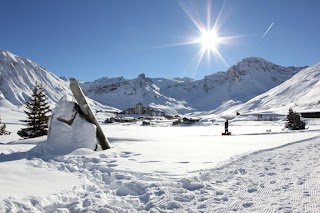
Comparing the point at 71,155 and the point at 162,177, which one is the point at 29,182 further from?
the point at 71,155

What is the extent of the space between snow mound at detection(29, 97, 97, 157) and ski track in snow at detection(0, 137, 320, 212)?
3.21 meters

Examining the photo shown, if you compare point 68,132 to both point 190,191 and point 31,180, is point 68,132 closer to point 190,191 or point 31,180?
point 31,180

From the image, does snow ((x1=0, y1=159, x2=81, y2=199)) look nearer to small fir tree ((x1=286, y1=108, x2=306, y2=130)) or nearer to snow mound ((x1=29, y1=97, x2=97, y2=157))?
snow mound ((x1=29, y1=97, x2=97, y2=157))

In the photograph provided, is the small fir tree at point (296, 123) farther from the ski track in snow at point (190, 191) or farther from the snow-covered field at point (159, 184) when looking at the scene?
the ski track in snow at point (190, 191)

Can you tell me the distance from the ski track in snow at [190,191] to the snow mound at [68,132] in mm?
3210

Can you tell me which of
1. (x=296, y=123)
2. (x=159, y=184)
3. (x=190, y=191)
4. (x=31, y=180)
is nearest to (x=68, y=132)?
(x=31, y=180)

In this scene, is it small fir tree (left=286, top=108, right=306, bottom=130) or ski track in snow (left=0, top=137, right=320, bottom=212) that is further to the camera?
small fir tree (left=286, top=108, right=306, bottom=130)

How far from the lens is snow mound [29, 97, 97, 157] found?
12.8m

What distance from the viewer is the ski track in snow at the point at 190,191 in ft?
18.0

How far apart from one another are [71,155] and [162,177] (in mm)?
4932

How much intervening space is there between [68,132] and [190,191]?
320 inches

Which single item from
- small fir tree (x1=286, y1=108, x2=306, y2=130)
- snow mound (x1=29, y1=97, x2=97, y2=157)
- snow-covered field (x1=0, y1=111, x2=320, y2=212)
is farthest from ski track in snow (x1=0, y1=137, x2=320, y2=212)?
small fir tree (x1=286, y1=108, x2=306, y2=130)

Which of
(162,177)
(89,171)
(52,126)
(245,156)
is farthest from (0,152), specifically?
(245,156)

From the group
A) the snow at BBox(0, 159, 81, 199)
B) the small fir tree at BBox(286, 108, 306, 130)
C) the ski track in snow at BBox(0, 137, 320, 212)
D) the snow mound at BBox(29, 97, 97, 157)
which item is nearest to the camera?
the ski track in snow at BBox(0, 137, 320, 212)
